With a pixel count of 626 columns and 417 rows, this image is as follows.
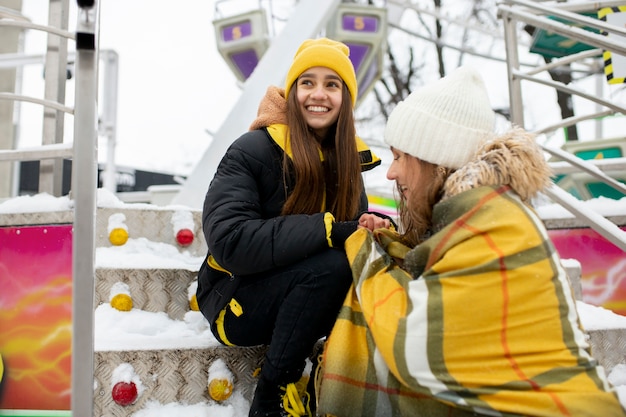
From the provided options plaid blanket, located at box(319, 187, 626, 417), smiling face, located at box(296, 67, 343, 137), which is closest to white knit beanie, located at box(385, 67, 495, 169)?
plaid blanket, located at box(319, 187, 626, 417)

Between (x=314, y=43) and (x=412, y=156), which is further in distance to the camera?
(x=314, y=43)

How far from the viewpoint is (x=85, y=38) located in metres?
1.09

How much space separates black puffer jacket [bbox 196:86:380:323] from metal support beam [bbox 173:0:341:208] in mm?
1557

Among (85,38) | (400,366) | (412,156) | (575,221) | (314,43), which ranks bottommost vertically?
(400,366)

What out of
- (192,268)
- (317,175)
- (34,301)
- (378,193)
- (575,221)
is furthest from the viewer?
(378,193)

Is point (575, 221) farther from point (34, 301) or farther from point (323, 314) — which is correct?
point (34, 301)

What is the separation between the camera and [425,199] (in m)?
1.41

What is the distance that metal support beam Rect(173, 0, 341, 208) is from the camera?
332 cm

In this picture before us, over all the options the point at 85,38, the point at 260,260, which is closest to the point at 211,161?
the point at 260,260

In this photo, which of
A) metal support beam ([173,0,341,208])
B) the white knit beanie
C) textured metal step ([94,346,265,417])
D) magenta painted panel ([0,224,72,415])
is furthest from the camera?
metal support beam ([173,0,341,208])

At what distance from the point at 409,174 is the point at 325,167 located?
0.49 meters

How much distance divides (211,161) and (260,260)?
2012 millimetres

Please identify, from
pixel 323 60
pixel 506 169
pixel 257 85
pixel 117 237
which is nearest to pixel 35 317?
pixel 117 237

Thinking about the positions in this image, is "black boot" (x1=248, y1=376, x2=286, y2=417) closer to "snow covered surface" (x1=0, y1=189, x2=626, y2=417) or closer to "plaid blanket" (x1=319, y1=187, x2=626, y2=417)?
"snow covered surface" (x1=0, y1=189, x2=626, y2=417)
